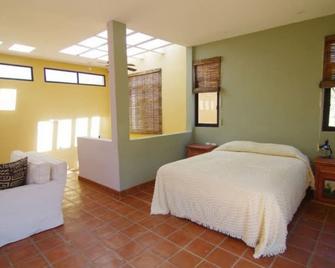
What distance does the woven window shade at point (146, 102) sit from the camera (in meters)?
5.58

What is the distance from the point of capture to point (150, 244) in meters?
2.28

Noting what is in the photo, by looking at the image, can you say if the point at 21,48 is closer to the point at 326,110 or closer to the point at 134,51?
the point at 134,51

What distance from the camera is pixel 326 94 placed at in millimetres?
3373

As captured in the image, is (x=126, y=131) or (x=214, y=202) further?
(x=126, y=131)

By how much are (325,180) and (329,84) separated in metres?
1.45

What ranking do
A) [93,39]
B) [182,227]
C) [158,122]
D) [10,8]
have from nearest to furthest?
[182,227]
[10,8]
[93,39]
[158,122]

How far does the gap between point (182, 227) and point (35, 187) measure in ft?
5.93

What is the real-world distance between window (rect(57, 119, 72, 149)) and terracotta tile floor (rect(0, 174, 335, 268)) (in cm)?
354

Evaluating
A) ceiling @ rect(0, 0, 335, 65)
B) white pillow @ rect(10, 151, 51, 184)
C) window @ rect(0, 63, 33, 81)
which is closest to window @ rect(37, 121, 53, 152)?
window @ rect(0, 63, 33, 81)

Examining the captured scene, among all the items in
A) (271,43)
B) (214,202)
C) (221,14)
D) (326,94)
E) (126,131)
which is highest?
(221,14)

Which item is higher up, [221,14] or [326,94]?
[221,14]

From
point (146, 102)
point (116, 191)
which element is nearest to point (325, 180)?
point (116, 191)

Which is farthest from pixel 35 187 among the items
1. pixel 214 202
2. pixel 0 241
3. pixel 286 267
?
pixel 286 267

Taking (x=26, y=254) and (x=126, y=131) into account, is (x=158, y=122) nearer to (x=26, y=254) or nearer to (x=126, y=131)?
(x=126, y=131)
